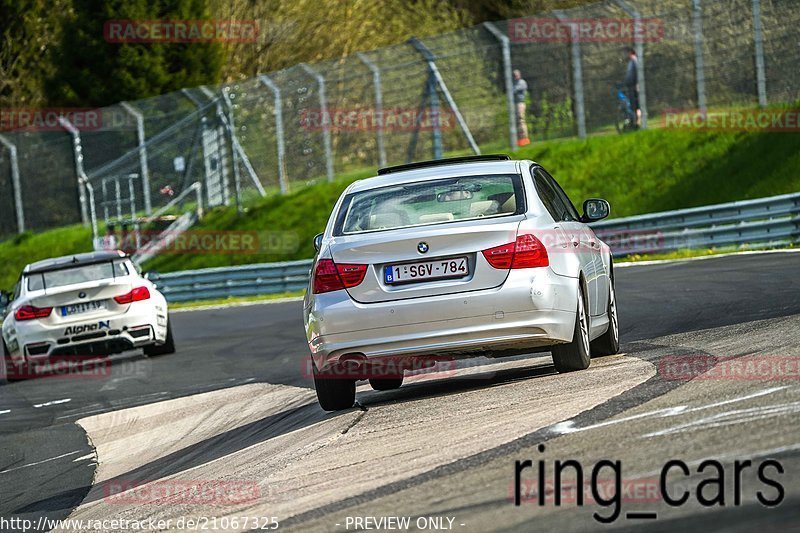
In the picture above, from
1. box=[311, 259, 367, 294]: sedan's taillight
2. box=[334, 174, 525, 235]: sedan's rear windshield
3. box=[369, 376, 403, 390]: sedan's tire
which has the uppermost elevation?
box=[334, 174, 525, 235]: sedan's rear windshield

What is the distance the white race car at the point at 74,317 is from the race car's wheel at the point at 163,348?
0.58 meters

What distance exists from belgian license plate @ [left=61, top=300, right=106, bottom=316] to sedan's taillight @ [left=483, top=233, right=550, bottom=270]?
966 cm

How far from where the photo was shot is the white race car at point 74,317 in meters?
18.1

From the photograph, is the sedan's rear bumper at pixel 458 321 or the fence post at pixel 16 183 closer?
the sedan's rear bumper at pixel 458 321

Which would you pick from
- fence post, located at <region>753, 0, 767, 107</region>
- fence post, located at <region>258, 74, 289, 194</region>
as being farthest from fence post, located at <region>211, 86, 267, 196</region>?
fence post, located at <region>753, 0, 767, 107</region>

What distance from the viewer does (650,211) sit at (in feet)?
98.7

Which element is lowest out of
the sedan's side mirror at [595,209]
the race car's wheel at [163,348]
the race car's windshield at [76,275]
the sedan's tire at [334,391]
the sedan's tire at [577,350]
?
the race car's wheel at [163,348]

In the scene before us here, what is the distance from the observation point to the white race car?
18078 mm

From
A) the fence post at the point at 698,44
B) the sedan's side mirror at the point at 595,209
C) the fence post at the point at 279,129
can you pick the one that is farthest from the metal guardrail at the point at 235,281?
the sedan's side mirror at the point at 595,209

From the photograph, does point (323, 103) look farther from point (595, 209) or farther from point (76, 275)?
point (595, 209)

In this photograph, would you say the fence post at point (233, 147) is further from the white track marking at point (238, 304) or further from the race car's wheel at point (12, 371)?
the race car's wheel at point (12, 371)

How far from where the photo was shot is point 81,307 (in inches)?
714

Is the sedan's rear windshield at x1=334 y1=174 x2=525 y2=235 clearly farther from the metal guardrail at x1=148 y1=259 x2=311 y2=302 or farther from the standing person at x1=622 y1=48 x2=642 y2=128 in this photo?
the standing person at x1=622 y1=48 x2=642 y2=128

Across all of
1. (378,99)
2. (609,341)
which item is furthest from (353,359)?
(378,99)
